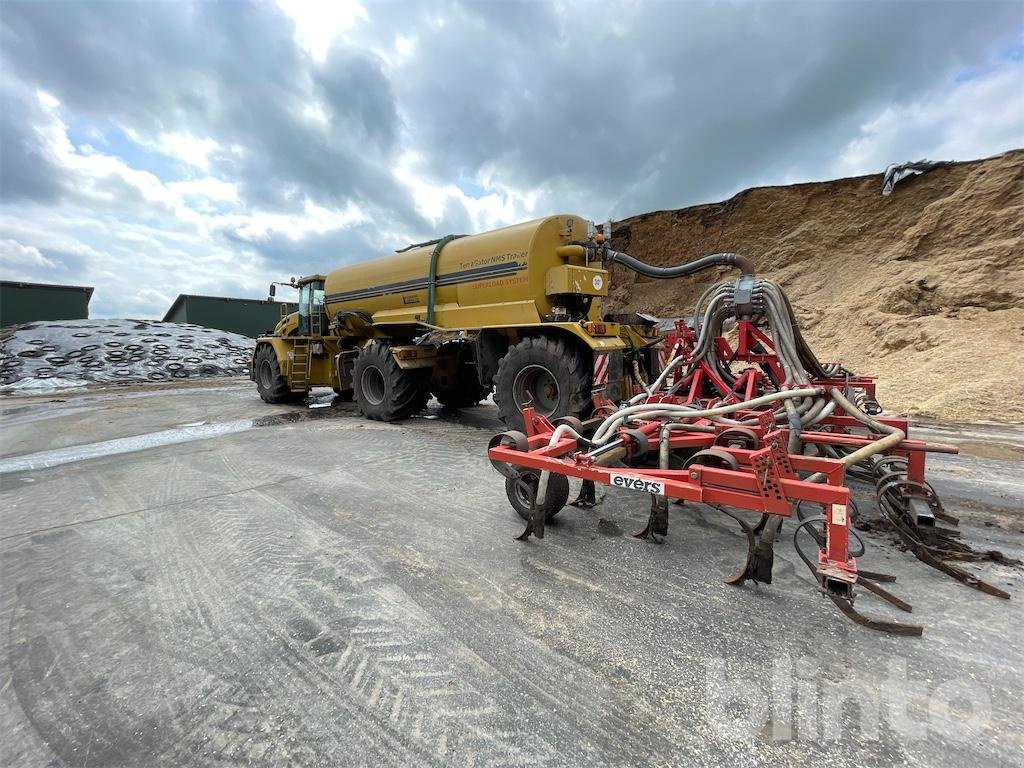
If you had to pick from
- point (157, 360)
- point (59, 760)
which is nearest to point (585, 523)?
point (59, 760)

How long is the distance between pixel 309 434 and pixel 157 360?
13132 mm

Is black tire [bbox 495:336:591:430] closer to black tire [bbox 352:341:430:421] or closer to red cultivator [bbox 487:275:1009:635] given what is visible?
red cultivator [bbox 487:275:1009:635]

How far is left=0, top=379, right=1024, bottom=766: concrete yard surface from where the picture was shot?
163cm

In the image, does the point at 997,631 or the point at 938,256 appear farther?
the point at 938,256

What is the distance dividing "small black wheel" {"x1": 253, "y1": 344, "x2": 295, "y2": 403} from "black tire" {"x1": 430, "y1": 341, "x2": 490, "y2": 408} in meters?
3.50

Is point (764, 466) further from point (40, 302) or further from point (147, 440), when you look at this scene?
point (40, 302)

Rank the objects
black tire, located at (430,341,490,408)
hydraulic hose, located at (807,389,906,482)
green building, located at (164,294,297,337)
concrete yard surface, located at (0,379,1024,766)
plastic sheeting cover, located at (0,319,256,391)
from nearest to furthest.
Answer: concrete yard surface, located at (0,379,1024,766) < hydraulic hose, located at (807,389,906,482) < black tire, located at (430,341,490,408) < plastic sheeting cover, located at (0,319,256,391) < green building, located at (164,294,297,337)

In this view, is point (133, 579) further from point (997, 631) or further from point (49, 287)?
point (49, 287)

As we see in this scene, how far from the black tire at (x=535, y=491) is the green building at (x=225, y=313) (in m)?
24.8

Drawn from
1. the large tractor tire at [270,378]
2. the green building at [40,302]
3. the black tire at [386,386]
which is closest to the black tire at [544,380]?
the black tire at [386,386]

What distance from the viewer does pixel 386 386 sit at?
7730 mm

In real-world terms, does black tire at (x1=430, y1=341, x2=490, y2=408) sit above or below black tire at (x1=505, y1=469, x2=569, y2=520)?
above

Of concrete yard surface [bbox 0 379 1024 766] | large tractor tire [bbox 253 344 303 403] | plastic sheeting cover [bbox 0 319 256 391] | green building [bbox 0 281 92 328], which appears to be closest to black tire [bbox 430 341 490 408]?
large tractor tire [bbox 253 344 303 403]

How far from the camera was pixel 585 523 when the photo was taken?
11.4ft
